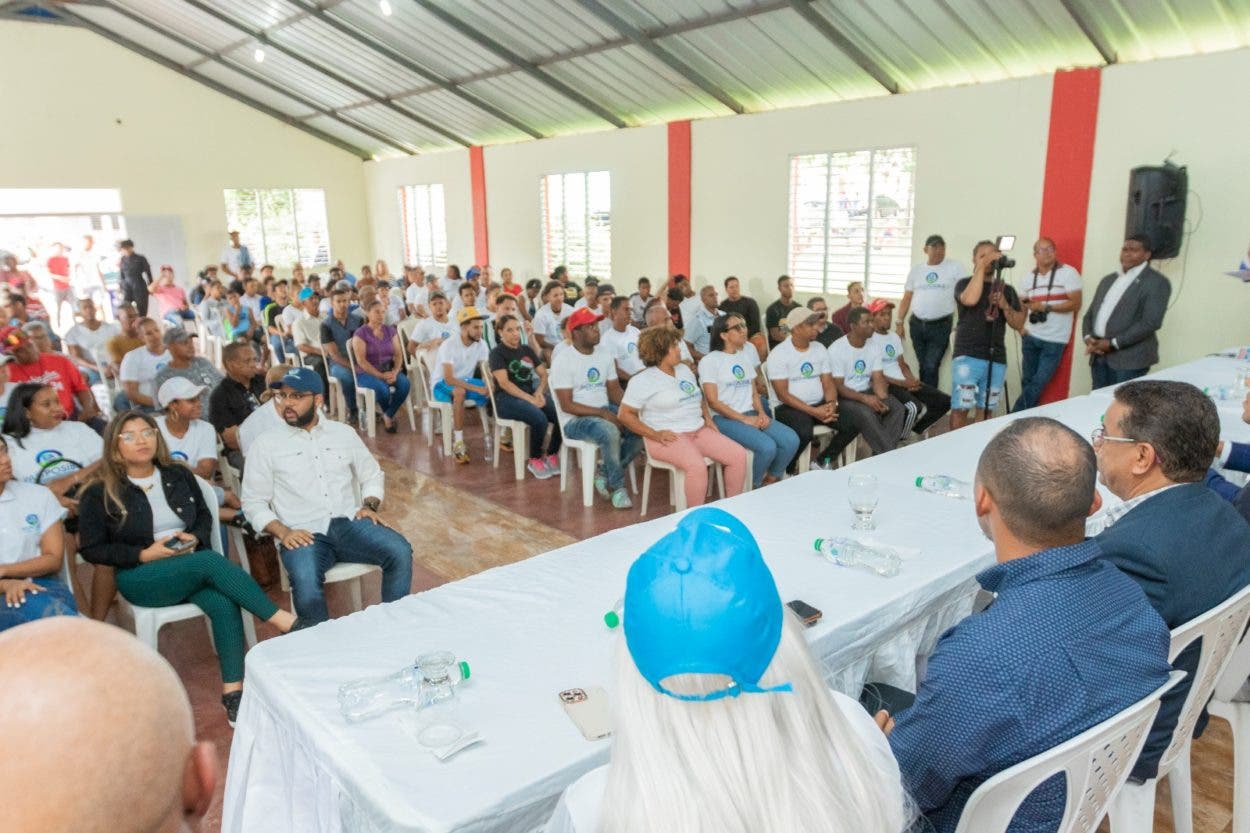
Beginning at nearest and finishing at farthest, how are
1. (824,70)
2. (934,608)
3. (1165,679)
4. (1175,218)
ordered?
(1165,679), (934,608), (1175,218), (824,70)

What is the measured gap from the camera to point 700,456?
437cm

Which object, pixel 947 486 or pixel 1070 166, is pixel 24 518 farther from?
pixel 1070 166

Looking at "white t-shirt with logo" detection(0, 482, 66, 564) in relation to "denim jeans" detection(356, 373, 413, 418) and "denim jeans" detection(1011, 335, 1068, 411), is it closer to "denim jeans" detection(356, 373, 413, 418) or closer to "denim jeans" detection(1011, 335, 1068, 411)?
"denim jeans" detection(356, 373, 413, 418)

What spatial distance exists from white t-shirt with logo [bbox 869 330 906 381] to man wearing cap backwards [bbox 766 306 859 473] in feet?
1.42

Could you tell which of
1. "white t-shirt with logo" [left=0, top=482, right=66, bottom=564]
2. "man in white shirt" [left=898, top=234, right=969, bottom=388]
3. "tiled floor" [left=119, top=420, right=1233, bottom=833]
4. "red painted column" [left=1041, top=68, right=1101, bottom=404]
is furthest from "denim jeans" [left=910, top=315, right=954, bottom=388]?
"white t-shirt with logo" [left=0, top=482, right=66, bottom=564]

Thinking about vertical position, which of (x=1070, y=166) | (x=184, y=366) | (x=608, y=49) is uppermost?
(x=608, y=49)

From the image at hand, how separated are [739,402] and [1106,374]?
10.1ft

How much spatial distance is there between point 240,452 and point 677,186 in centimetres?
678

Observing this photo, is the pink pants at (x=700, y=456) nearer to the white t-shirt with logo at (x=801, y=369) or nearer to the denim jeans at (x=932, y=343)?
the white t-shirt with logo at (x=801, y=369)

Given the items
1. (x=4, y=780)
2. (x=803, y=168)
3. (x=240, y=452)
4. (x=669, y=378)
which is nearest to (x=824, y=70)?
(x=803, y=168)

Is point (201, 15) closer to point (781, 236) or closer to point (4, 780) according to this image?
point (781, 236)

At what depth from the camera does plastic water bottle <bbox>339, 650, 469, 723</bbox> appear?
1.61 m

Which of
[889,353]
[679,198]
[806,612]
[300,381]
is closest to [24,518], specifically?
[300,381]

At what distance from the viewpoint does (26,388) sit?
3.38 metres
